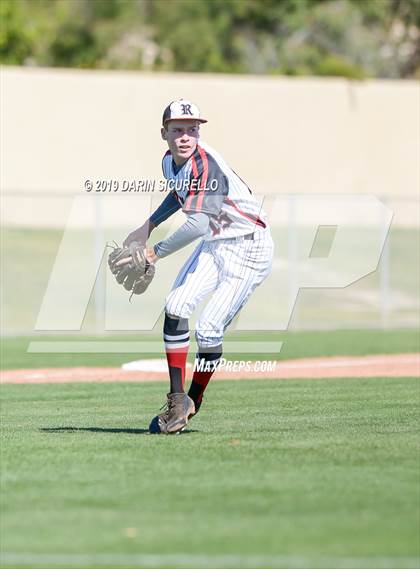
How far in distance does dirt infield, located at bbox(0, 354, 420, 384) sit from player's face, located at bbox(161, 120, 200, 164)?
6.27 metres

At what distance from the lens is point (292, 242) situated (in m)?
23.9

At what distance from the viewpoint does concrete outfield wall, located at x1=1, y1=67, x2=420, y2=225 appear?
30.8 m

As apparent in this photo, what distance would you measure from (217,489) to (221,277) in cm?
276

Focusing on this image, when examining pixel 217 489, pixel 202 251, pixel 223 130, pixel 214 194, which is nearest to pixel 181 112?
pixel 214 194

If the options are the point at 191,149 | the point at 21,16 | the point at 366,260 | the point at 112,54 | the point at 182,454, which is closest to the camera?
the point at 182,454

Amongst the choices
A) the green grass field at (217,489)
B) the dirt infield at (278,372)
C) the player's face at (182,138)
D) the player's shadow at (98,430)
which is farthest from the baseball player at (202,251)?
the dirt infield at (278,372)

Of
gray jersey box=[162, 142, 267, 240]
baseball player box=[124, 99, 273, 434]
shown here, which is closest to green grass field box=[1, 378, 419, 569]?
baseball player box=[124, 99, 273, 434]

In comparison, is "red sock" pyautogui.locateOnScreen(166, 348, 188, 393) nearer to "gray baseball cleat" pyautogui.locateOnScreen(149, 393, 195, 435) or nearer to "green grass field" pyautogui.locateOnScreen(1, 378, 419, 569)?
"gray baseball cleat" pyautogui.locateOnScreen(149, 393, 195, 435)

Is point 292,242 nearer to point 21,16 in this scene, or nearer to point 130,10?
point 21,16

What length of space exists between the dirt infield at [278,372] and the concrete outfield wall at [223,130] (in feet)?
46.9

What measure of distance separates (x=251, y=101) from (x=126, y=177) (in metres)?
4.14

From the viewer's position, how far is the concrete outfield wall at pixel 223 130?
3081 centimetres

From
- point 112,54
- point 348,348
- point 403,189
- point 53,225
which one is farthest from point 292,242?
point 112,54

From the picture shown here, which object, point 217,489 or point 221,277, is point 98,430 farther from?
point 217,489
